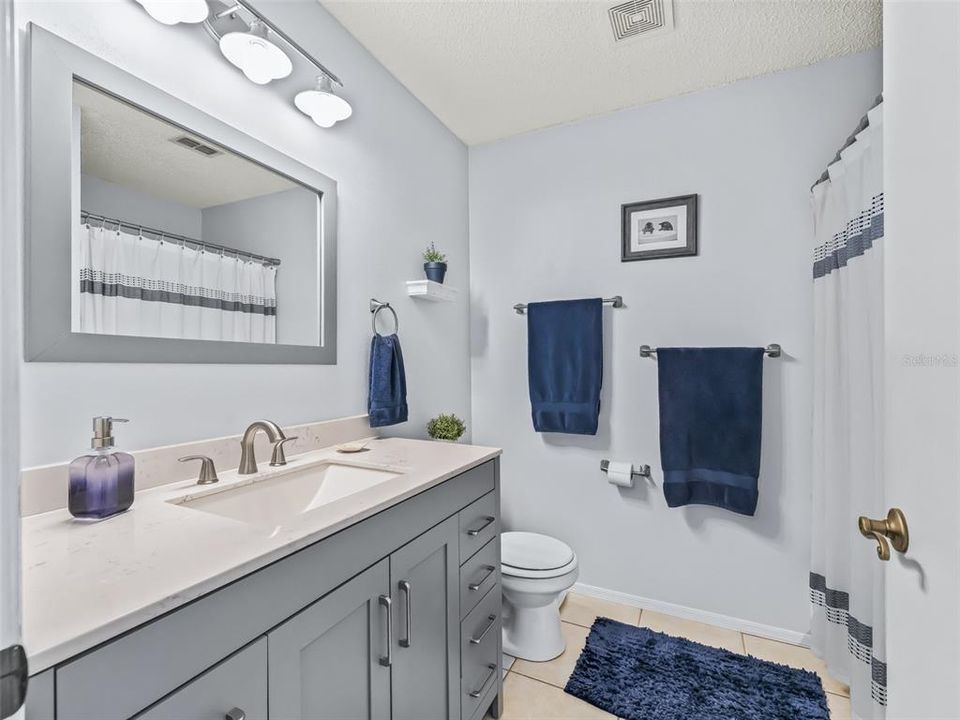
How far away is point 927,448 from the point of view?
0.61 metres

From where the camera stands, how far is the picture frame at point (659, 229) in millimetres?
2129

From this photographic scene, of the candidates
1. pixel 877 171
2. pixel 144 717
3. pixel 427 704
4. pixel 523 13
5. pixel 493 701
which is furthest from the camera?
pixel 523 13

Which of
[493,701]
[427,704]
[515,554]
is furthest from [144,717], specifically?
[515,554]

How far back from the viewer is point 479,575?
57.5 inches

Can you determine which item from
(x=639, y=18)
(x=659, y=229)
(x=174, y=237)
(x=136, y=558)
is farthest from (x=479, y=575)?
(x=639, y=18)

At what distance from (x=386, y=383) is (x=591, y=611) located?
1486 mm

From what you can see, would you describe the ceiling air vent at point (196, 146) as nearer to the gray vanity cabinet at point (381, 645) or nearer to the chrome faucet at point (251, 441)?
the chrome faucet at point (251, 441)

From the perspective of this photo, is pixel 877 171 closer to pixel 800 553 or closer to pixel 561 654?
pixel 800 553

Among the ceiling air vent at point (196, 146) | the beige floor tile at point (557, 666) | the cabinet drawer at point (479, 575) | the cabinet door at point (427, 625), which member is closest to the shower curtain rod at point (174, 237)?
the ceiling air vent at point (196, 146)

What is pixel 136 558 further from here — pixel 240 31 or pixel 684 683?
pixel 684 683

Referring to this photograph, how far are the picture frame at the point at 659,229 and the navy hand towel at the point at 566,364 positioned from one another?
313 mm

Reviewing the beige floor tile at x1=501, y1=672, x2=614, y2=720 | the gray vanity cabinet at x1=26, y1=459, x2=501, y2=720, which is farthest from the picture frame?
the beige floor tile at x1=501, y1=672, x2=614, y2=720

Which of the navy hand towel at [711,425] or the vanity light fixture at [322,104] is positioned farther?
the navy hand towel at [711,425]

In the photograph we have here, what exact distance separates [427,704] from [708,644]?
1376mm
